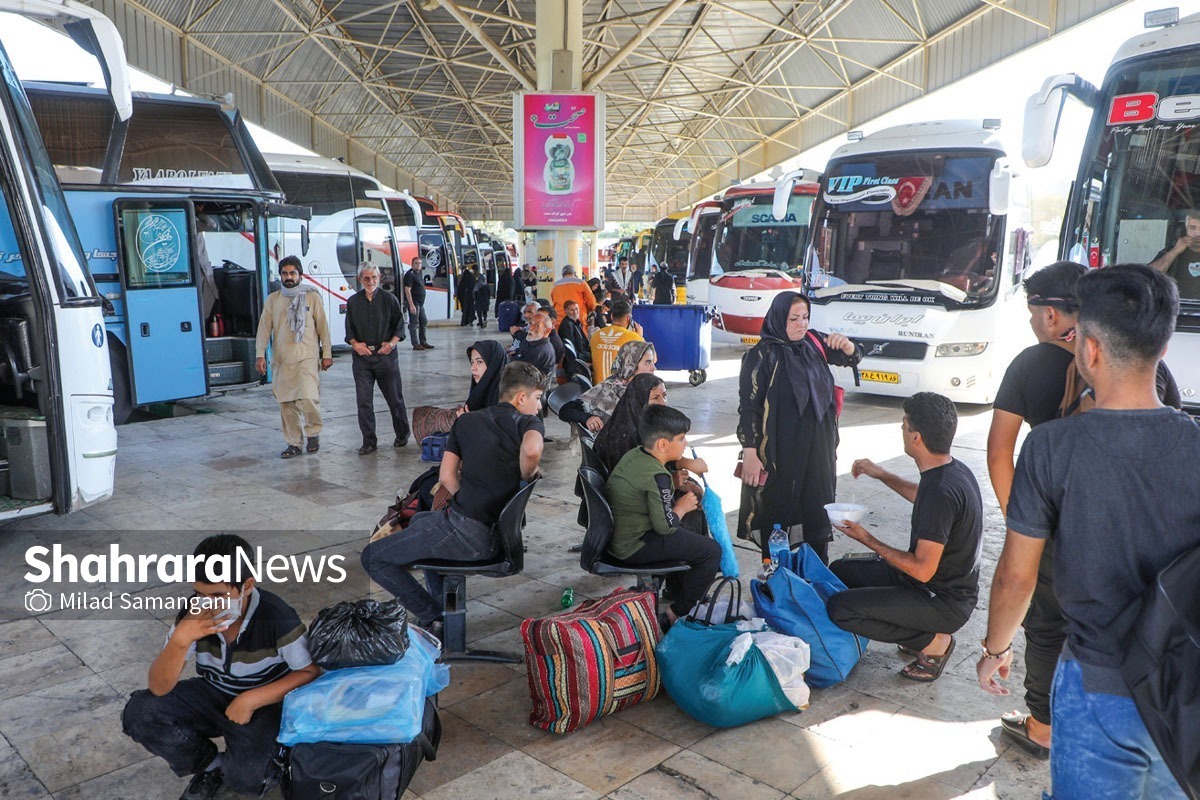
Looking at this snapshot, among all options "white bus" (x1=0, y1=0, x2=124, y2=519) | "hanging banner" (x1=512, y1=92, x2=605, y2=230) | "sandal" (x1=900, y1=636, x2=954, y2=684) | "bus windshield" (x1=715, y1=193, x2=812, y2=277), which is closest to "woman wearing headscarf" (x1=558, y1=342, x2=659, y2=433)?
"sandal" (x1=900, y1=636, x2=954, y2=684)

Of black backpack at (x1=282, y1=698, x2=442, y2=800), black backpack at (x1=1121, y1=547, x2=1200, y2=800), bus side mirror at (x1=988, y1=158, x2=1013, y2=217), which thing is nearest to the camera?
black backpack at (x1=1121, y1=547, x2=1200, y2=800)

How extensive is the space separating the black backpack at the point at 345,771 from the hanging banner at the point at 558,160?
38.5ft

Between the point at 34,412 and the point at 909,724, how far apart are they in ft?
16.6

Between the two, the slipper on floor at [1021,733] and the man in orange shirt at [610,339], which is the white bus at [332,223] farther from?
the slipper on floor at [1021,733]

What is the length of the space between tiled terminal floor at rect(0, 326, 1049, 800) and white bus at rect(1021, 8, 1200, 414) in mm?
1929

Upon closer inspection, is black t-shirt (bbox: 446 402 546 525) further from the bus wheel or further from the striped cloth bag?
the bus wheel

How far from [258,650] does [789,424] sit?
286 centimetres

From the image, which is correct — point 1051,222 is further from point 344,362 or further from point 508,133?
point 508,133

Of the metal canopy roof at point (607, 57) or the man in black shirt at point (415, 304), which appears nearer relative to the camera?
the man in black shirt at point (415, 304)

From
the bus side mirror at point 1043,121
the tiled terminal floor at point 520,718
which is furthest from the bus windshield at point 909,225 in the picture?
the tiled terminal floor at point 520,718

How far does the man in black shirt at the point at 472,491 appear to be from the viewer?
3861 mm

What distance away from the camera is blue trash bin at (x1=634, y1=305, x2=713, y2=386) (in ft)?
38.9

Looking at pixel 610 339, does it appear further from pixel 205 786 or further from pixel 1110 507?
pixel 1110 507

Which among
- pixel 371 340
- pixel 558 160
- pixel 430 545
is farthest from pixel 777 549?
pixel 558 160
